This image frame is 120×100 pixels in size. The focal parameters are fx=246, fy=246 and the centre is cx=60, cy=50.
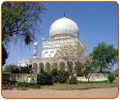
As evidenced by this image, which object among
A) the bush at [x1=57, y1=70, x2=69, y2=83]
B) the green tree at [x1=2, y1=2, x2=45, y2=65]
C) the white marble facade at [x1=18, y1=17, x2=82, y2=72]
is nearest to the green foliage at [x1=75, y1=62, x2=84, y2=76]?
the bush at [x1=57, y1=70, x2=69, y2=83]

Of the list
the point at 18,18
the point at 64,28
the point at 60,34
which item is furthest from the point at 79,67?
the point at 60,34

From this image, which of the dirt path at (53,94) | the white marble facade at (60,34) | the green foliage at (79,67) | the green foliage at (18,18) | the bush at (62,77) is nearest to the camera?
the dirt path at (53,94)

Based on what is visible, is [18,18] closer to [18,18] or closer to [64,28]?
[18,18]

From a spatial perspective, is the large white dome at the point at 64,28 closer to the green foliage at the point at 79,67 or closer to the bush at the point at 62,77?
the green foliage at the point at 79,67

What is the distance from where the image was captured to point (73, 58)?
74.2 ft

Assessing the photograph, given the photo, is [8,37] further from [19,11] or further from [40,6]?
[40,6]

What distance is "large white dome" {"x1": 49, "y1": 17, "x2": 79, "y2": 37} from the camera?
4237cm

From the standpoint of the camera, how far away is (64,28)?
141 ft

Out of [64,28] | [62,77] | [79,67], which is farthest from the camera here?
[64,28]

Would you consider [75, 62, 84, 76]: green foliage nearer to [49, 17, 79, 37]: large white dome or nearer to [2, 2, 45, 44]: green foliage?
[2, 2, 45, 44]: green foliage

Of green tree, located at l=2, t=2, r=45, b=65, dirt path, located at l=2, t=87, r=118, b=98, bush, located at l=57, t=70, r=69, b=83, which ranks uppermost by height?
green tree, located at l=2, t=2, r=45, b=65

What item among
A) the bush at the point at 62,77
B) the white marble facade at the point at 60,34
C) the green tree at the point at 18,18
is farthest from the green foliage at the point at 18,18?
the white marble facade at the point at 60,34

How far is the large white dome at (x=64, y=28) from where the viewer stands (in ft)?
139

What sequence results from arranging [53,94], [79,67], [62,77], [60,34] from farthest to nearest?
[60,34] < [79,67] < [62,77] < [53,94]
